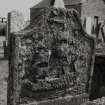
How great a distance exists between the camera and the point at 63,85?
18.4 feet

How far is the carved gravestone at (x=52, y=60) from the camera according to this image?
4906 mm

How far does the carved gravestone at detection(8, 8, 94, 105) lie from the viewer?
491 cm

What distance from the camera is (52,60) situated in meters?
5.29

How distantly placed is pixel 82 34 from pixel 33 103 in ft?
6.78

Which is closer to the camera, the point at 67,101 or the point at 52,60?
the point at 52,60

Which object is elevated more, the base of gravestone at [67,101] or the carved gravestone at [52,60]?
the carved gravestone at [52,60]

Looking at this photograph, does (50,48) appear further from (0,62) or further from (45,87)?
(0,62)

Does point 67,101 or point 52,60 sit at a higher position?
point 52,60

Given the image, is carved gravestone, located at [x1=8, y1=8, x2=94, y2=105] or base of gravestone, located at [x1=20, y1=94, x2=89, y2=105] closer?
carved gravestone, located at [x1=8, y1=8, x2=94, y2=105]

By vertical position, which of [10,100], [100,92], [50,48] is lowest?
[100,92]

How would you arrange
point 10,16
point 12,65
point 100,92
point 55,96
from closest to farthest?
point 12,65 → point 55,96 → point 100,92 → point 10,16

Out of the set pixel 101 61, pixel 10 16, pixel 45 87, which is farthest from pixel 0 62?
pixel 45 87

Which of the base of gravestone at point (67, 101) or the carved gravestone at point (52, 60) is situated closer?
the carved gravestone at point (52, 60)

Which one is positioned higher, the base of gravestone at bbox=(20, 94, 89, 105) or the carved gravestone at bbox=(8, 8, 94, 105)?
the carved gravestone at bbox=(8, 8, 94, 105)
